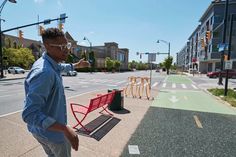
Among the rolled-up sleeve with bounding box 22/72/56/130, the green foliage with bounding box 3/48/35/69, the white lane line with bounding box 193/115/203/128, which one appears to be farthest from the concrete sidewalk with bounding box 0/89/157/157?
the green foliage with bounding box 3/48/35/69

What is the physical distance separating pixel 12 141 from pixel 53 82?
3494mm

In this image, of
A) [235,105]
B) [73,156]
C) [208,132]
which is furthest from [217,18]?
[73,156]

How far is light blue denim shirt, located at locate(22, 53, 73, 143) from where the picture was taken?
157 centimetres

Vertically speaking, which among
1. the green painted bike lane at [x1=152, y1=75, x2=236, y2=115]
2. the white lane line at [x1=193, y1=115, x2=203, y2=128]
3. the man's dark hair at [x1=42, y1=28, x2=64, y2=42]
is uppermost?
the man's dark hair at [x1=42, y1=28, x2=64, y2=42]

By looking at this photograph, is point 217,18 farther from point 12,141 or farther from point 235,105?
point 12,141

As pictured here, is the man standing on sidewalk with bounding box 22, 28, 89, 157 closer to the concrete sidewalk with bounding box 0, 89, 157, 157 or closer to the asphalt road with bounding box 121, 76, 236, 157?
the concrete sidewalk with bounding box 0, 89, 157, 157

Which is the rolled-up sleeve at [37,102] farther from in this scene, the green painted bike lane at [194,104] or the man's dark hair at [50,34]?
the green painted bike lane at [194,104]

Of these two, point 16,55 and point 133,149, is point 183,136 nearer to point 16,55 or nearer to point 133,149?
point 133,149

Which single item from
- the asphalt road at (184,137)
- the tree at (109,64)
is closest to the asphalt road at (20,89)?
the asphalt road at (184,137)

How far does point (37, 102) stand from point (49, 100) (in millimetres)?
190

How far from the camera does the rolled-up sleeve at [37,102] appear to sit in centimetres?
156

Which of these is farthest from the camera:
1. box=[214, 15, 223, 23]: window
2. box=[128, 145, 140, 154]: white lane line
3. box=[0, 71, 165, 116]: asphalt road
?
box=[214, 15, 223, 23]: window

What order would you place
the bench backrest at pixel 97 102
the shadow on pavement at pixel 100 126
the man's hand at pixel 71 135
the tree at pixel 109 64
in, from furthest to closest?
the tree at pixel 109 64 → the bench backrest at pixel 97 102 → the shadow on pavement at pixel 100 126 → the man's hand at pixel 71 135

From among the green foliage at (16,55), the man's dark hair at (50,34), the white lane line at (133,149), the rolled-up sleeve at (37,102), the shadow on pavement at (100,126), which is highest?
the green foliage at (16,55)
